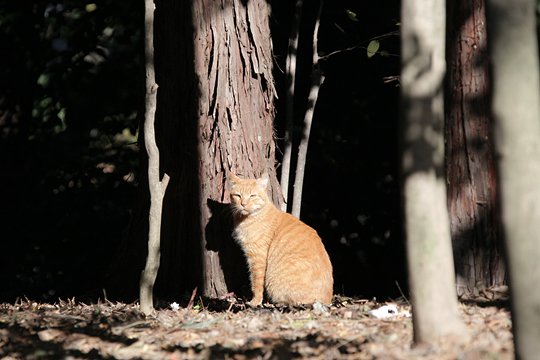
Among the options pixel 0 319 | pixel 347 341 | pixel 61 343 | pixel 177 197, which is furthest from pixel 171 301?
pixel 347 341

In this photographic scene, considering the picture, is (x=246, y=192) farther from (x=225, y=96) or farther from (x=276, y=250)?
(x=225, y=96)

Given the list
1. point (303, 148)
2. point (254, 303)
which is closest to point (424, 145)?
point (254, 303)

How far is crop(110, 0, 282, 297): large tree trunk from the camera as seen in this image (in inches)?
246

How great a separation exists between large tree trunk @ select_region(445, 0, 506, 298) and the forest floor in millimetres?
327

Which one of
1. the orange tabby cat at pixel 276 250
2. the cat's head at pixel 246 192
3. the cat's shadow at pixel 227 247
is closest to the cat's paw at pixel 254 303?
the orange tabby cat at pixel 276 250

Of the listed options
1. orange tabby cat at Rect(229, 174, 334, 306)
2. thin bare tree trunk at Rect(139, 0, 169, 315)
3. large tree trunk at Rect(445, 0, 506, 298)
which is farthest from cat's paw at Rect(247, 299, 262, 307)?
large tree trunk at Rect(445, 0, 506, 298)

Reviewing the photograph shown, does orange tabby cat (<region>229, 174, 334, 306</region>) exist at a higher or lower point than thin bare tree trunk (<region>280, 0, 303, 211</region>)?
lower

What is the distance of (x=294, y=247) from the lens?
638 cm

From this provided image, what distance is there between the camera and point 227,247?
652 cm

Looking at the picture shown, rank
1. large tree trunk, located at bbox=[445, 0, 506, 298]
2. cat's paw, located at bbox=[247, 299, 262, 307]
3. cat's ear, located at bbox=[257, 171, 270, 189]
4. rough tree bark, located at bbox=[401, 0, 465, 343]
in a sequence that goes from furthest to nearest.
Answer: cat's ear, located at bbox=[257, 171, 270, 189]
cat's paw, located at bbox=[247, 299, 262, 307]
large tree trunk, located at bbox=[445, 0, 506, 298]
rough tree bark, located at bbox=[401, 0, 465, 343]

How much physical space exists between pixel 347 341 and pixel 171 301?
2.53m

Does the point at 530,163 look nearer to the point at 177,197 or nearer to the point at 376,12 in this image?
the point at 177,197

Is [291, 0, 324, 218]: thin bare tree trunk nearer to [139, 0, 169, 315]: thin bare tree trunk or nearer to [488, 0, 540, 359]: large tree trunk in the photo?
[139, 0, 169, 315]: thin bare tree trunk

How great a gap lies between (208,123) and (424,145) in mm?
3149
